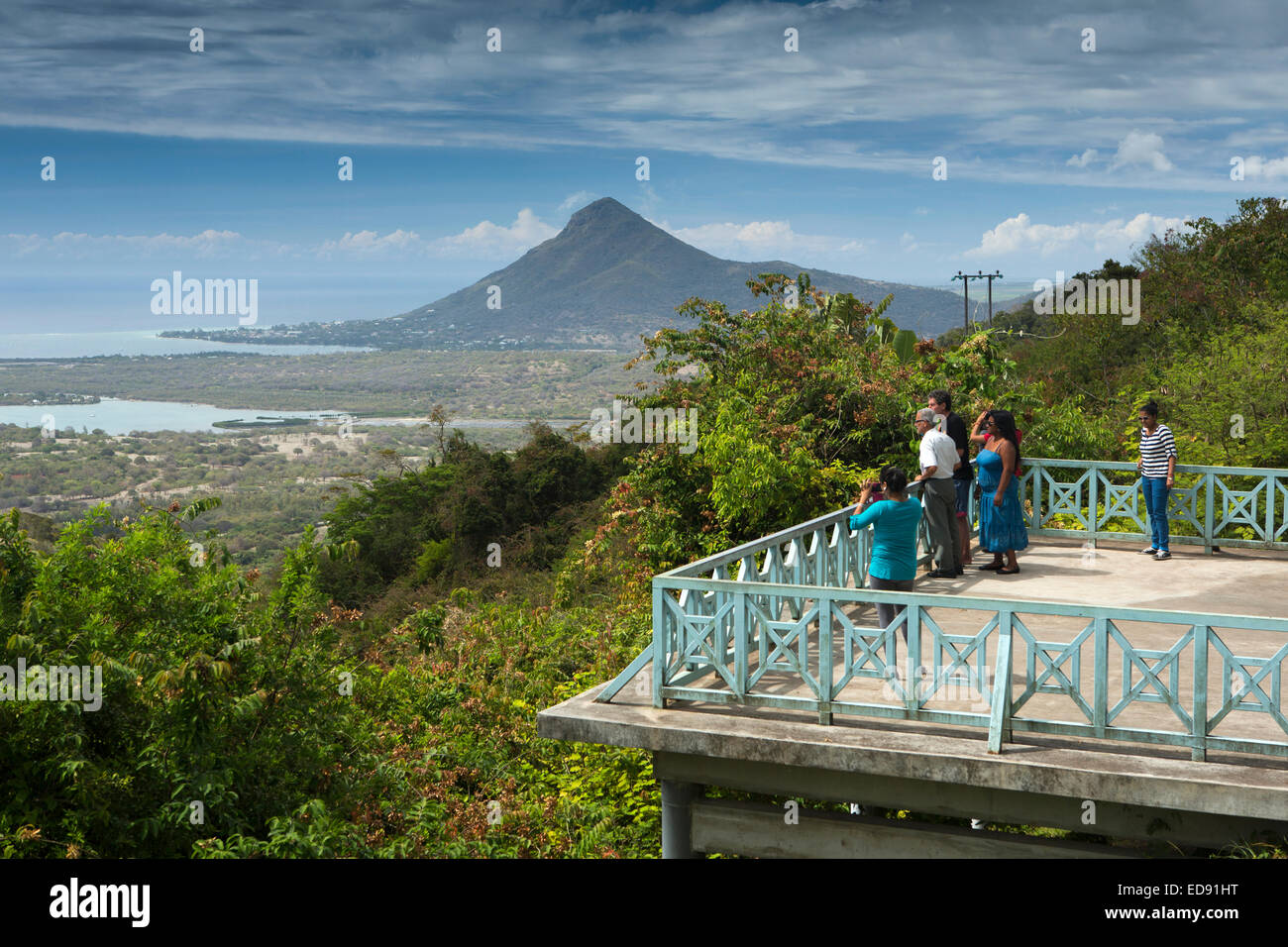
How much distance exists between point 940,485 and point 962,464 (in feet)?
3.33

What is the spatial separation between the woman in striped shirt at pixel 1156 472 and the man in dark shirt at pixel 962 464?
6.22 feet

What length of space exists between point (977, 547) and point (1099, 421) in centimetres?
1103

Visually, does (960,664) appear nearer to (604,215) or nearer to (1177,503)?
(1177,503)

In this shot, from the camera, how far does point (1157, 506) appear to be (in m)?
12.5

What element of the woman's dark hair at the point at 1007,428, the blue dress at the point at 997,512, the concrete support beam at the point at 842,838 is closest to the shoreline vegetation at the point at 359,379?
the blue dress at the point at 997,512

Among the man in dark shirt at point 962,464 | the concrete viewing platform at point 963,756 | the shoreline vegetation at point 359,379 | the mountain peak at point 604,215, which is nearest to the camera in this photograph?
the concrete viewing platform at point 963,756

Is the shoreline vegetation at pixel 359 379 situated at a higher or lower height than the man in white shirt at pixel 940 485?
higher

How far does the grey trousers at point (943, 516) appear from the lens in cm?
1112

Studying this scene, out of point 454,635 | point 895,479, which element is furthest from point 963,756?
point 454,635

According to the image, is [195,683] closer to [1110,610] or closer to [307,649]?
[307,649]

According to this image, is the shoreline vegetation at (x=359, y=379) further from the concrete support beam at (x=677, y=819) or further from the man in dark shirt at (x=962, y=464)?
the concrete support beam at (x=677, y=819)

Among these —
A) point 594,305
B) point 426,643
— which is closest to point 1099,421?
point 426,643

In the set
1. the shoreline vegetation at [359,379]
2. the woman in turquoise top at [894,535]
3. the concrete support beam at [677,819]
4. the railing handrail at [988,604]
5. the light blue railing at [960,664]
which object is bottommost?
the concrete support beam at [677,819]

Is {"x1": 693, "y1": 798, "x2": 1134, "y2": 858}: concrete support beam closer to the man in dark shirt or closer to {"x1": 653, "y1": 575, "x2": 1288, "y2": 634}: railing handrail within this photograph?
{"x1": 653, "y1": 575, "x2": 1288, "y2": 634}: railing handrail
